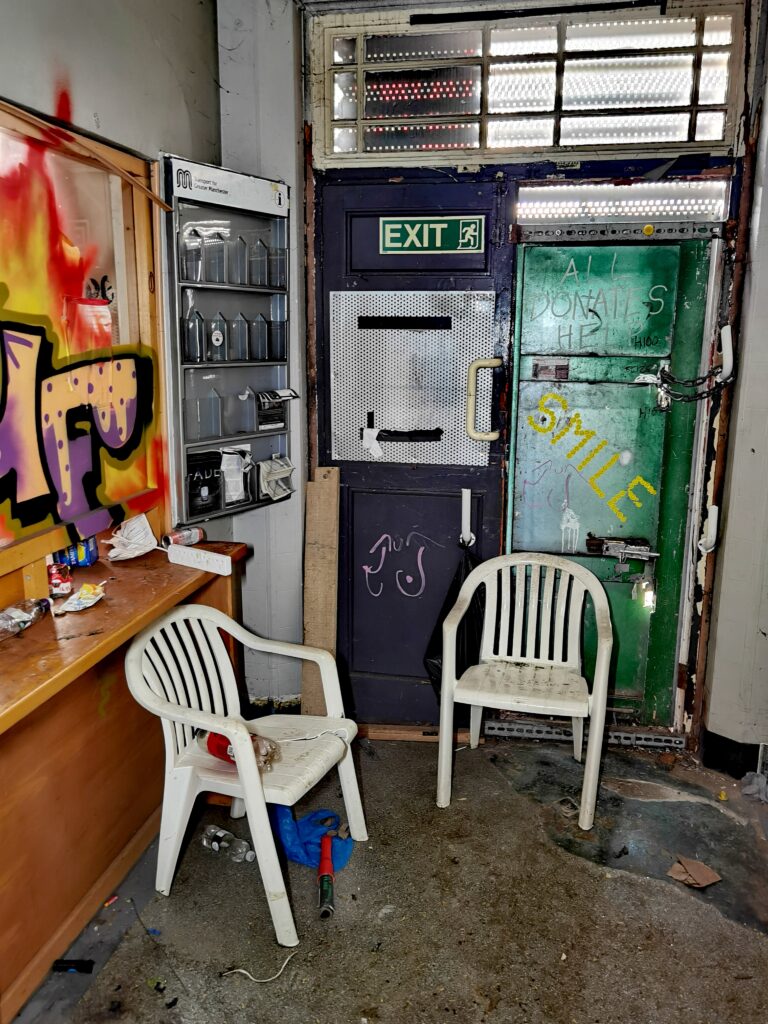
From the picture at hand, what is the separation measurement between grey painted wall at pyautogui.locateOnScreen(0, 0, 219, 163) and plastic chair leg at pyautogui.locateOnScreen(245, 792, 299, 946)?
6.86 ft

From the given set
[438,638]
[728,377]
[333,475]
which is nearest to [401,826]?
[438,638]

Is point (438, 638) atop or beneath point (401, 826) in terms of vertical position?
atop

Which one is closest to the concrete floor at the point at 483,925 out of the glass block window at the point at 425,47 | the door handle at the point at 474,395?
the door handle at the point at 474,395

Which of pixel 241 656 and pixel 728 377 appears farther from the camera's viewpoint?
pixel 241 656

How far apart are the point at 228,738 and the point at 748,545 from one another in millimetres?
2164

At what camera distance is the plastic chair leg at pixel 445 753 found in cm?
299

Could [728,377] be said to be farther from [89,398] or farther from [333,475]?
[89,398]

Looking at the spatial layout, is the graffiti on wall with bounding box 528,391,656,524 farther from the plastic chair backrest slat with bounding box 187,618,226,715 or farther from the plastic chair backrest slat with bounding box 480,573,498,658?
the plastic chair backrest slat with bounding box 187,618,226,715

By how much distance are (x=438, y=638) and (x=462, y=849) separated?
96cm

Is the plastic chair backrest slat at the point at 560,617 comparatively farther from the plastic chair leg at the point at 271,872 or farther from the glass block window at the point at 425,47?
the glass block window at the point at 425,47

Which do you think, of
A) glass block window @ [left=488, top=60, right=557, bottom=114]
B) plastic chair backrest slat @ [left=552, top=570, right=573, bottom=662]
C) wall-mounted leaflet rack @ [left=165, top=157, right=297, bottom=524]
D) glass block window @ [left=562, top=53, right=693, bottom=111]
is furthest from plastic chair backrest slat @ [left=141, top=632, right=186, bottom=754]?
glass block window @ [left=562, top=53, right=693, bottom=111]

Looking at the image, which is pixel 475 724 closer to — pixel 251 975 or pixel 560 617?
pixel 560 617

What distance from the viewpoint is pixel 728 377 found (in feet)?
10.5

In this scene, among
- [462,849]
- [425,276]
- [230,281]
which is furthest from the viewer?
[425,276]
